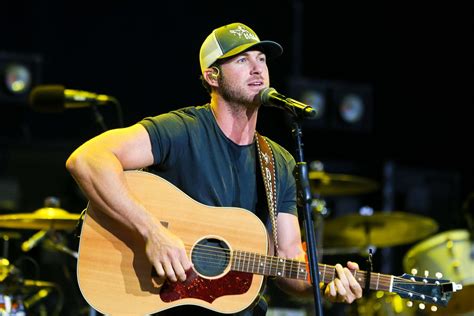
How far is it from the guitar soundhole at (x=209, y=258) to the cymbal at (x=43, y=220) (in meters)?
1.63

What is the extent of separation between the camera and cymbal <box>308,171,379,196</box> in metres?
8.28

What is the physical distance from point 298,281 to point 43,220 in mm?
2025

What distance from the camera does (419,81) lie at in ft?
33.9

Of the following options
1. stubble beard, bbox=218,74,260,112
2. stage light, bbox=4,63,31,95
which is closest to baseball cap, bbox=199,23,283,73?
stubble beard, bbox=218,74,260,112

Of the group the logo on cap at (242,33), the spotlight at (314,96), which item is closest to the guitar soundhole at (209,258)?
the logo on cap at (242,33)

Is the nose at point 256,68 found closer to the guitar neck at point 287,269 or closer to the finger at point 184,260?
the guitar neck at point 287,269

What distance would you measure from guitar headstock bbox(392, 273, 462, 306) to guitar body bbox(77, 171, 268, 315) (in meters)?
0.71

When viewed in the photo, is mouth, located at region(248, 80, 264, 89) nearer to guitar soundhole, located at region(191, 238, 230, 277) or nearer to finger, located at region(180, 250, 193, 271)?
guitar soundhole, located at region(191, 238, 230, 277)

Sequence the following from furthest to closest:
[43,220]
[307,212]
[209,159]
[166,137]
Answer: [43,220] < [209,159] < [166,137] < [307,212]

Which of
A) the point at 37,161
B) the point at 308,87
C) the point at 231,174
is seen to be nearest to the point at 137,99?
the point at 37,161

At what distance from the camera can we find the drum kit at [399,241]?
7684 millimetres

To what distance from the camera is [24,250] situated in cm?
657

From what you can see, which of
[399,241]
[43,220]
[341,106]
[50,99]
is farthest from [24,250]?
[341,106]

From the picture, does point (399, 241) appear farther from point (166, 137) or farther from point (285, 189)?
point (166, 137)
